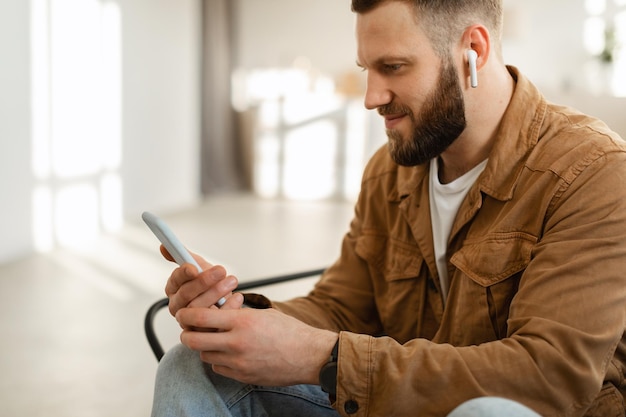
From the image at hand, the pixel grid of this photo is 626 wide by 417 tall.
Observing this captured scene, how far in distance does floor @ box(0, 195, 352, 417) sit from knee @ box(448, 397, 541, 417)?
1.78 m

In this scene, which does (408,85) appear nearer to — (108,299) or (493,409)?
(493,409)

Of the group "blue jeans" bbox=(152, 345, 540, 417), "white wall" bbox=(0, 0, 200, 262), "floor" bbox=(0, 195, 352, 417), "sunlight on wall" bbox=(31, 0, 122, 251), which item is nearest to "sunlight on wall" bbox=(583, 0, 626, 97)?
"floor" bbox=(0, 195, 352, 417)

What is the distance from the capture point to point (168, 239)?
1124mm

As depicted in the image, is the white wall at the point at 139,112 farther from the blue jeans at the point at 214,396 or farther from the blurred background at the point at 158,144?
the blue jeans at the point at 214,396

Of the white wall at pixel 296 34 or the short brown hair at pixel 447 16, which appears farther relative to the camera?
the white wall at pixel 296 34

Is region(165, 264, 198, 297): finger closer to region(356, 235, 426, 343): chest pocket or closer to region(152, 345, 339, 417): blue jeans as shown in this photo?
region(152, 345, 339, 417): blue jeans

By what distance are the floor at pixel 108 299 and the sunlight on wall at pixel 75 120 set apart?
23 cm

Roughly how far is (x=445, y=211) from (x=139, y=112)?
506 centimetres

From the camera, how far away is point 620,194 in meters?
1.07

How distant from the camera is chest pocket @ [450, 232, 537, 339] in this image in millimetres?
1189

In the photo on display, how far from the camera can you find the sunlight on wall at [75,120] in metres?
4.66

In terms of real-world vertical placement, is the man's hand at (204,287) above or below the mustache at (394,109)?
below

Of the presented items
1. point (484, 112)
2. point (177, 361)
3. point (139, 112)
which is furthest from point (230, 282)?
point (139, 112)

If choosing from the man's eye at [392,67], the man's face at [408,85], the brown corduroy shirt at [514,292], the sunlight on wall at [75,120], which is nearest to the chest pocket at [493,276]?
the brown corduroy shirt at [514,292]
